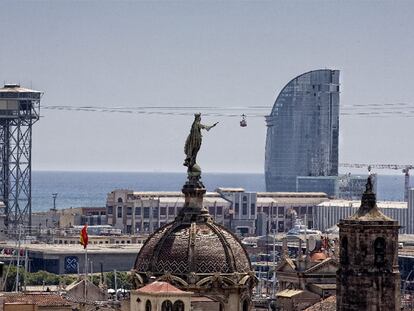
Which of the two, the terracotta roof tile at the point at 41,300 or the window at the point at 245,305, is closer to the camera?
the window at the point at 245,305

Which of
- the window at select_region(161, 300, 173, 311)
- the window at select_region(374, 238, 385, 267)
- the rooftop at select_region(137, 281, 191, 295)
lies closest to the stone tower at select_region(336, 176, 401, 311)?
the window at select_region(374, 238, 385, 267)

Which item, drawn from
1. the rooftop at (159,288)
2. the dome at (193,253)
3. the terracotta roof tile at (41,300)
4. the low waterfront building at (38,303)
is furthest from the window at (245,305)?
the terracotta roof tile at (41,300)

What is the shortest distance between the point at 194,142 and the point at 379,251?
9671 mm

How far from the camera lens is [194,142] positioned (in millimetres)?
67562

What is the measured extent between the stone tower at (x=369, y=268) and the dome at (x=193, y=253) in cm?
880

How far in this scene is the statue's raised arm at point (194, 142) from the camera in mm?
67312

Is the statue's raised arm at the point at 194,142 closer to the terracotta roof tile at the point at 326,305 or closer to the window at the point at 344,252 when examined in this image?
the window at the point at 344,252

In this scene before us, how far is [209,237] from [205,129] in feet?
11.1

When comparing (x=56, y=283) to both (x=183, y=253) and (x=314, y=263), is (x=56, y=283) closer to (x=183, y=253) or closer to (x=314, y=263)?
(x=314, y=263)

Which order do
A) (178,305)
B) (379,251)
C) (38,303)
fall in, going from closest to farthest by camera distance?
(178,305) < (379,251) < (38,303)

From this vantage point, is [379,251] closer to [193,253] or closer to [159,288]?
[193,253]

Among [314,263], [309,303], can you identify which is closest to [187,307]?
[309,303]

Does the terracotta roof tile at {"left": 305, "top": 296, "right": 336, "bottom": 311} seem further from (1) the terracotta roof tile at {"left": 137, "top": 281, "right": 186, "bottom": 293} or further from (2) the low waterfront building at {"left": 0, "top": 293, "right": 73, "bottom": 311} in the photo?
(1) the terracotta roof tile at {"left": 137, "top": 281, "right": 186, "bottom": 293}

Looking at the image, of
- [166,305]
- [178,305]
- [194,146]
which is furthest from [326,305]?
[166,305]
